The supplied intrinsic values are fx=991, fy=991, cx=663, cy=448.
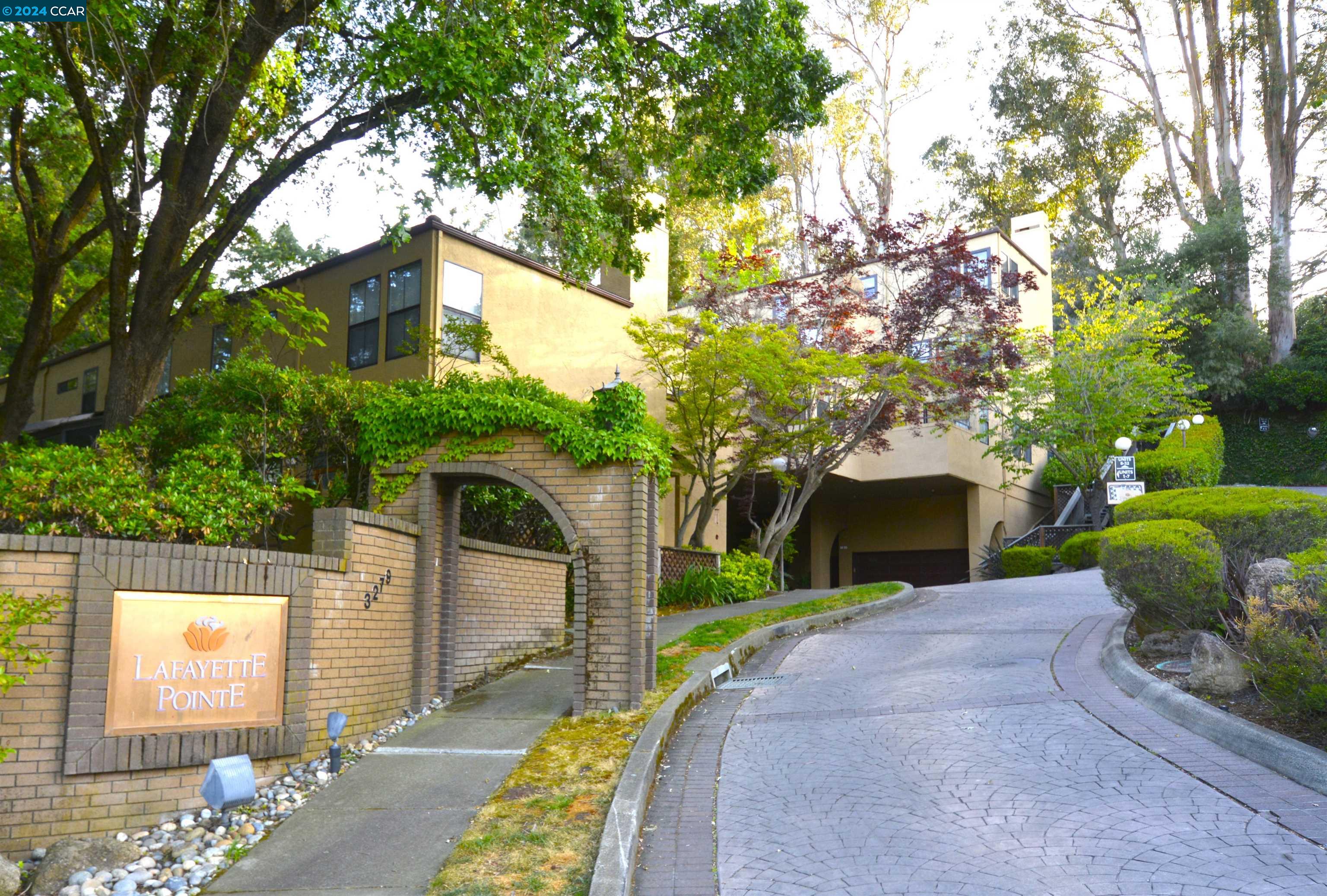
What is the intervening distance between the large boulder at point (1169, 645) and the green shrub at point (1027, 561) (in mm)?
14740

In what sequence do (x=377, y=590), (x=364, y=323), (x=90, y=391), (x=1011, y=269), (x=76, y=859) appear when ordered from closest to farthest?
1. (x=76, y=859)
2. (x=377, y=590)
3. (x=364, y=323)
4. (x=90, y=391)
5. (x=1011, y=269)

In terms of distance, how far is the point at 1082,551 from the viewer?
2344 cm

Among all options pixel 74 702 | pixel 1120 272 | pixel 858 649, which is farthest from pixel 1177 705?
pixel 1120 272

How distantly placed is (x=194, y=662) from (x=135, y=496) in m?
1.65

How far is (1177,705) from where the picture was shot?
822 centimetres

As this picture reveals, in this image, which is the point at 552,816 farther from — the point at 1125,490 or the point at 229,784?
the point at 1125,490

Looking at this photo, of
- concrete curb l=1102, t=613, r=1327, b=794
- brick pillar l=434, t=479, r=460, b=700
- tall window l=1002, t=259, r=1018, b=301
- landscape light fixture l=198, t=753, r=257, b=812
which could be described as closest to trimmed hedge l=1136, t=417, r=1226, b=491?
tall window l=1002, t=259, r=1018, b=301

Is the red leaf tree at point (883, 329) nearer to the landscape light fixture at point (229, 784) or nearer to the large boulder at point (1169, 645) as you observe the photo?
the large boulder at point (1169, 645)

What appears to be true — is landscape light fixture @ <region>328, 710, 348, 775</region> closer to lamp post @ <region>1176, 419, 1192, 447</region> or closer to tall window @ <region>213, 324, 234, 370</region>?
tall window @ <region>213, 324, 234, 370</region>

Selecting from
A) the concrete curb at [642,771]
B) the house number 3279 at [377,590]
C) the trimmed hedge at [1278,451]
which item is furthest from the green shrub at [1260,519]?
the trimmed hedge at [1278,451]

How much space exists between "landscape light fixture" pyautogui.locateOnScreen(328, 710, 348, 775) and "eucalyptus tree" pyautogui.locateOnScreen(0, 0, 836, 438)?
5.45 meters

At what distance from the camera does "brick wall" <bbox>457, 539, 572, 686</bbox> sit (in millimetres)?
10734

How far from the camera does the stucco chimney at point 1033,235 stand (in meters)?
32.7

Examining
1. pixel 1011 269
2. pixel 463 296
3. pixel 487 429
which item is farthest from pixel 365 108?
pixel 1011 269
